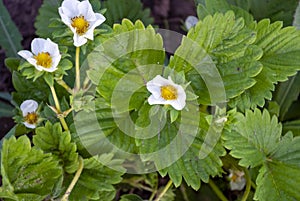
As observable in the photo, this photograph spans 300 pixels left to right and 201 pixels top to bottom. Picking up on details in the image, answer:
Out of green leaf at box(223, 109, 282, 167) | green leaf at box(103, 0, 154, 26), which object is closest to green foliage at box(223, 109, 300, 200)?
green leaf at box(223, 109, 282, 167)

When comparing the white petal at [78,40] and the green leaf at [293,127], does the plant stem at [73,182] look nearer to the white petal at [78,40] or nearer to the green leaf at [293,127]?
the white petal at [78,40]

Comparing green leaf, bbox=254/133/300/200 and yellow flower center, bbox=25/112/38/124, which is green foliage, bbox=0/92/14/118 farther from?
green leaf, bbox=254/133/300/200

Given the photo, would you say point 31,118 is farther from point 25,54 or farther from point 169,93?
point 169,93

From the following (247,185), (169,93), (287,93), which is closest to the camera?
(169,93)

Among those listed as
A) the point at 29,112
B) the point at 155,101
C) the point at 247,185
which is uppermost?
the point at 155,101

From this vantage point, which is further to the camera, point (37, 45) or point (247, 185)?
point (247, 185)

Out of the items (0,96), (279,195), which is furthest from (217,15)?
(0,96)

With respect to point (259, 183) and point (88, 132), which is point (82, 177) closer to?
point (88, 132)

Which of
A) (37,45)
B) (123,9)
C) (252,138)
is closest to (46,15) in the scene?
(123,9)
